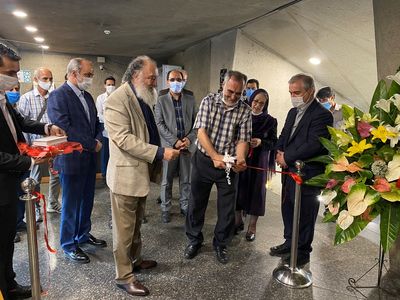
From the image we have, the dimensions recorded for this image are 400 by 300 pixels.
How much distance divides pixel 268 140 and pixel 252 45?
251 cm

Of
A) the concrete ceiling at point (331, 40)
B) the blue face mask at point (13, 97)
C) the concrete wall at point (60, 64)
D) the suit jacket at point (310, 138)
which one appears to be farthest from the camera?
the concrete wall at point (60, 64)

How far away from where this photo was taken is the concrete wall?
25.4 ft

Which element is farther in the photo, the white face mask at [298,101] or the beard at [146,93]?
the white face mask at [298,101]

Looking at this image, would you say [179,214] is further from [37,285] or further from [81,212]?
[37,285]

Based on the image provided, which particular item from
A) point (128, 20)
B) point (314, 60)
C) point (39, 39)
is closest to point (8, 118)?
point (128, 20)

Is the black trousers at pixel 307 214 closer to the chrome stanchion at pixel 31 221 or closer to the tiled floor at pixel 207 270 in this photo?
the tiled floor at pixel 207 270

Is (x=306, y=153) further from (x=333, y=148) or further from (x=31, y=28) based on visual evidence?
(x=31, y=28)

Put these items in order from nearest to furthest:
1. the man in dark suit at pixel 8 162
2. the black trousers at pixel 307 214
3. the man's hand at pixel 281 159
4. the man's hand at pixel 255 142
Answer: the man in dark suit at pixel 8 162 < the black trousers at pixel 307 214 < the man's hand at pixel 281 159 < the man's hand at pixel 255 142

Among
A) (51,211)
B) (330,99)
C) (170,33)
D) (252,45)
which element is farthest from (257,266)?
(170,33)

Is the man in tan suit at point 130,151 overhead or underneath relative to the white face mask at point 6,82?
underneath

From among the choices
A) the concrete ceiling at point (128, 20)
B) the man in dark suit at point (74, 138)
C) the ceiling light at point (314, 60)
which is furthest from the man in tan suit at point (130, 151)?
the ceiling light at point (314, 60)

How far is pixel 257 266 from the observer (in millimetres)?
2479

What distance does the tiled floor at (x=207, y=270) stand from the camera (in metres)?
2.11

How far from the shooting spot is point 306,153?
2312mm
